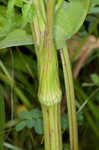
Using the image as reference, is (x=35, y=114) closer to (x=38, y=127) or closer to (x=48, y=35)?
(x=38, y=127)

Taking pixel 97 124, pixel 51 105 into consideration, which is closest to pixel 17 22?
pixel 51 105

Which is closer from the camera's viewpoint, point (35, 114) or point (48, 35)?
point (48, 35)

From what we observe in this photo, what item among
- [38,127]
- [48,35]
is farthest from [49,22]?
[38,127]

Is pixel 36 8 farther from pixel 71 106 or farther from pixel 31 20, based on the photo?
pixel 71 106

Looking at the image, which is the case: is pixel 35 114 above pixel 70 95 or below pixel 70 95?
below

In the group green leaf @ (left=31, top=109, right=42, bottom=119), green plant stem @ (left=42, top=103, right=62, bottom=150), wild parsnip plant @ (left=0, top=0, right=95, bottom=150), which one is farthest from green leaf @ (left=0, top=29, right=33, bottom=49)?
green leaf @ (left=31, top=109, right=42, bottom=119)
